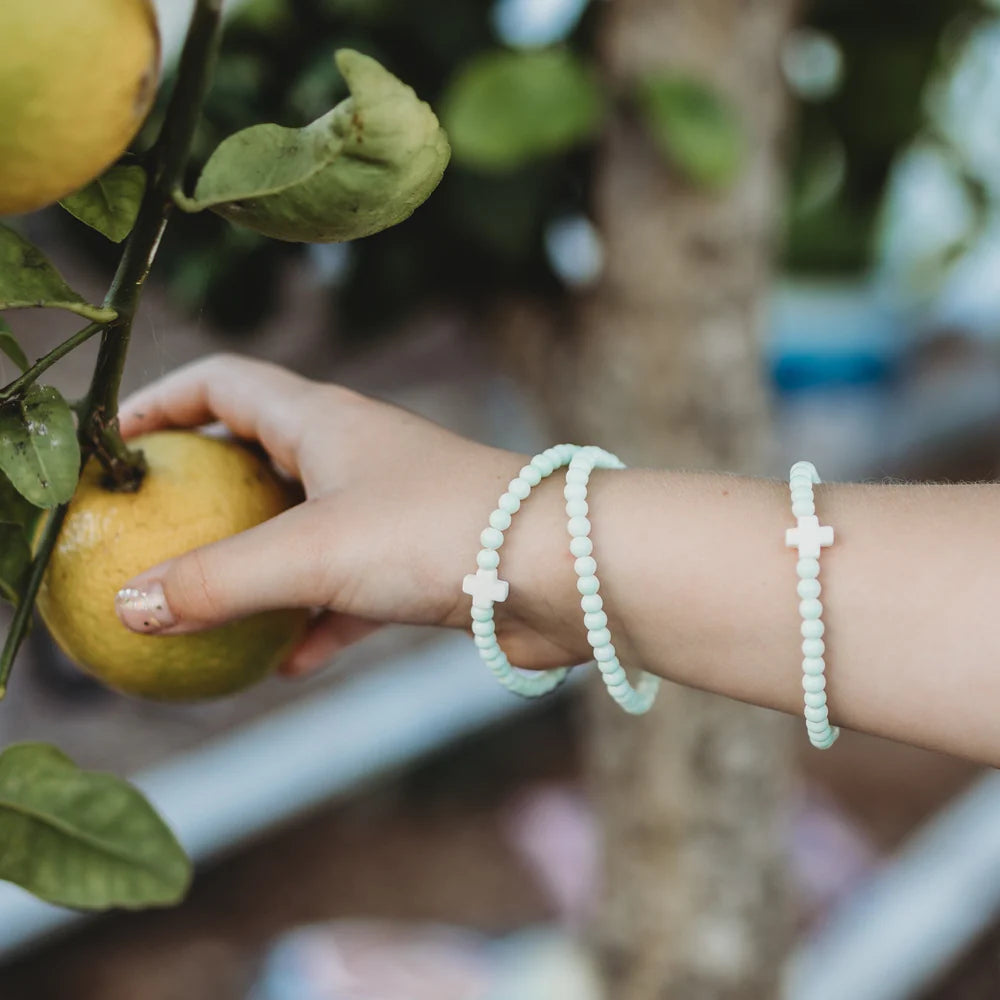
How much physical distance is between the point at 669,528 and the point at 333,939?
1.39 m

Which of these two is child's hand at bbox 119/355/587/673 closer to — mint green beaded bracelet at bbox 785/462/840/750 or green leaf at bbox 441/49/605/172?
mint green beaded bracelet at bbox 785/462/840/750

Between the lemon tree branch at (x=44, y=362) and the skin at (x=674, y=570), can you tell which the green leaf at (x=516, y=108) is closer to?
the skin at (x=674, y=570)

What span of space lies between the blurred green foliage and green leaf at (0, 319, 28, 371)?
0.45 m

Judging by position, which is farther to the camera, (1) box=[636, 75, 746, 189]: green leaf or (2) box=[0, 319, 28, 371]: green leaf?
(1) box=[636, 75, 746, 189]: green leaf

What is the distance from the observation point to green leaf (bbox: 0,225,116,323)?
34 cm

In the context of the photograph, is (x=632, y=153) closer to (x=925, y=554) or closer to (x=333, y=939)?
(x=925, y=554)

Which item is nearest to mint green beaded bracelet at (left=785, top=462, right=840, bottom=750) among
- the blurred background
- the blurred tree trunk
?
the blurred background

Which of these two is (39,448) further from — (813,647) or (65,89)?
(813,647)

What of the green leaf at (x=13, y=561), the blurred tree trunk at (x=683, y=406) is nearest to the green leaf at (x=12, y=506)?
the green leaf at (x=13, y=561)

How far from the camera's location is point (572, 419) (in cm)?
114

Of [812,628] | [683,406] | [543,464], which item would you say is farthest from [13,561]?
[683,406]

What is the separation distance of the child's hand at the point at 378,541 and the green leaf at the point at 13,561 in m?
0.04

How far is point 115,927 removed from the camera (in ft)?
5.76

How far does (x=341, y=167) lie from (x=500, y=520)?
0.20 metres
